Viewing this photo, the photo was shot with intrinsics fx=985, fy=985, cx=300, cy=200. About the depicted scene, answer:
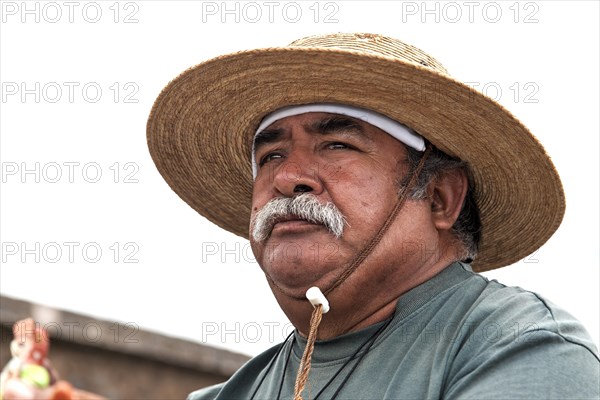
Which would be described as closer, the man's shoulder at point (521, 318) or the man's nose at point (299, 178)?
the man's shoulder at point (521, 318)

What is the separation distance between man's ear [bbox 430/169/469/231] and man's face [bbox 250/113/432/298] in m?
0.14

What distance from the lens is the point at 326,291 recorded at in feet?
10.3

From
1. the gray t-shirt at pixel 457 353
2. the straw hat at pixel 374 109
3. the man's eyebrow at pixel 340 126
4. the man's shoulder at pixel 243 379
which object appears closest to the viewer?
the gray t-shirt at pixel 457 353

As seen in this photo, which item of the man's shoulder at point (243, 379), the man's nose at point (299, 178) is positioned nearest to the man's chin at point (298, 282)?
the man's nose at point (299, 178)

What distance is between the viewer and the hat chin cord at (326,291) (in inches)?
117

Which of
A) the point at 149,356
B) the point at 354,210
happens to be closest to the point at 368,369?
the point at 354,210

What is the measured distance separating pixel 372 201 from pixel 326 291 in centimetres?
33

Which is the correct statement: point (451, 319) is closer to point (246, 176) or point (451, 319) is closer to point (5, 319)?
point (246, 176)

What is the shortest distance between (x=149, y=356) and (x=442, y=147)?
4228mm

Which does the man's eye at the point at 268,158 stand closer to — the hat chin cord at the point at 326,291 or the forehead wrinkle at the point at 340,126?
the forehead wrinkle at the point at 340,126

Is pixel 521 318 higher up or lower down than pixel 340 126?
lower down

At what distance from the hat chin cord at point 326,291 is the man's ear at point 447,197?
13 cm

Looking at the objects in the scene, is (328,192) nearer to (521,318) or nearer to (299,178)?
(299,178)

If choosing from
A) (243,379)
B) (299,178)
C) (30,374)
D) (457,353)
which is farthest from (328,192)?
(30,374)
